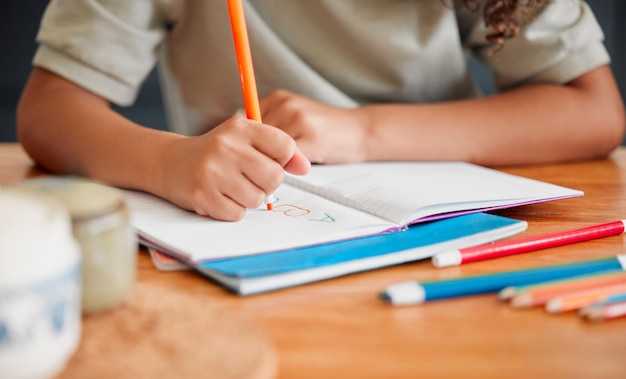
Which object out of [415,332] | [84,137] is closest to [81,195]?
[415,332]

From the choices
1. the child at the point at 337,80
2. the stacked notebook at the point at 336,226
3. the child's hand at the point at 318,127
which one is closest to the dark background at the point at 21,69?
the child at the point at 337,80

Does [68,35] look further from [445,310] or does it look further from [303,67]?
[445,310]

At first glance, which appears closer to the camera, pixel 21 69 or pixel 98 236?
pixel 98 236

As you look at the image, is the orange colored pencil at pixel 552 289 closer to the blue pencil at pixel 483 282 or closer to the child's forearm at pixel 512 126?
the blue pencil at pixel 483 282

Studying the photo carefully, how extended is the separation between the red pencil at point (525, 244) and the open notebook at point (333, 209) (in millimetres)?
53

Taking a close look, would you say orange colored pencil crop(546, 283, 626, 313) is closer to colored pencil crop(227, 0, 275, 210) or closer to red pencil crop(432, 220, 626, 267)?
red pencil crop(432, 220, 626, 267)

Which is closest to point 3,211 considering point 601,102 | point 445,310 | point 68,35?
point 445,310

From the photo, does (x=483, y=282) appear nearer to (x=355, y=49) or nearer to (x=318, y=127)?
(x=318, y=127)

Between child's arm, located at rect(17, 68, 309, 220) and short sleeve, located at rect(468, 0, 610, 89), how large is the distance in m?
0.44

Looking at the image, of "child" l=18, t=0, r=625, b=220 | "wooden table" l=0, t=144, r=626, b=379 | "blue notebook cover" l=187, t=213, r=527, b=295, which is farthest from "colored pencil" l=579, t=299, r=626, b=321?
"child" l=18, t=0, r=625, b=220

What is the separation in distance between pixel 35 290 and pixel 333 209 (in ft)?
1.03

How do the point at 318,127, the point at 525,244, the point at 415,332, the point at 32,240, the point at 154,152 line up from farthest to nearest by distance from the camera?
1. the point at 318,127
2. the point at 154,152
3. the point at 525,244
4. the point at 415,332
5. the point at 32,240

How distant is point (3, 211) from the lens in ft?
0.88

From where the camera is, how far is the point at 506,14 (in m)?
0.82
